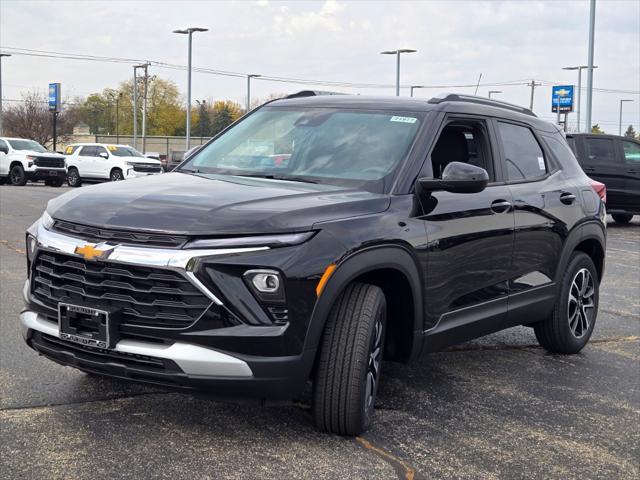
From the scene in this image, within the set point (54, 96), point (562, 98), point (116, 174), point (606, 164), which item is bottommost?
point (116, 174)

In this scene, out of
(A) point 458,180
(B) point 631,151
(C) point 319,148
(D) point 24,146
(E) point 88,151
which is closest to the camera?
(A) point 458,180

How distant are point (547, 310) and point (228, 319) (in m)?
2.95

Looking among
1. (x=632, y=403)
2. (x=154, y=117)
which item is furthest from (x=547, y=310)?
(x=154, y=117)

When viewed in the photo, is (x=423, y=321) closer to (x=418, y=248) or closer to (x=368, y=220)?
(x=418, y=248)

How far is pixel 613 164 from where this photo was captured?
17.3 metres

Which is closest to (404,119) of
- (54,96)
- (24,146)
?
(24,146)

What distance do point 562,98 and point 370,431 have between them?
56.1 meters

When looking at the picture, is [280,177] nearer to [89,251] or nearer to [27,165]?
[89,251]

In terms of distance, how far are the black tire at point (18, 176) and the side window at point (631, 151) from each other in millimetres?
22164

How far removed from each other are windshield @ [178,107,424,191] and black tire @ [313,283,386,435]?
0.74 meters

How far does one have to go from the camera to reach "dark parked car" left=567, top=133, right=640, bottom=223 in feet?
56.6

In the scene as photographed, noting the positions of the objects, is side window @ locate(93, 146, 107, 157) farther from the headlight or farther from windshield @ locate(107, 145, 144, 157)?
the headlight

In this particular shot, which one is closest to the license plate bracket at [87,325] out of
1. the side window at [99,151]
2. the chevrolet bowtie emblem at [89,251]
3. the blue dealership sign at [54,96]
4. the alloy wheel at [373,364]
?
the chevrolet bowtie emblem at [89,251]

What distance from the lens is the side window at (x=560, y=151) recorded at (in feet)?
19.8
